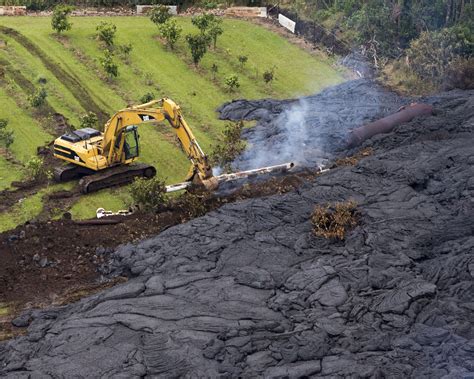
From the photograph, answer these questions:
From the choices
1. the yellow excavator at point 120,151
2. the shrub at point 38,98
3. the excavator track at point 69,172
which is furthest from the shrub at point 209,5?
the excavator track at point 69,172

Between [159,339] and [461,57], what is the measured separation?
3129 cm

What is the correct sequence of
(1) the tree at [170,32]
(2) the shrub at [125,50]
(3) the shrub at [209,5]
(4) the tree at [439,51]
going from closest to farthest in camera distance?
(4) the tree at [439,51], (2) the shrub at [125,50], (1) the tree at [170,32], (3) the shrub at [209,5]

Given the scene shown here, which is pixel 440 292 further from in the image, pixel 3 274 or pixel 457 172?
pixel 3 274

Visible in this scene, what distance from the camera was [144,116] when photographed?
2892 centimetres

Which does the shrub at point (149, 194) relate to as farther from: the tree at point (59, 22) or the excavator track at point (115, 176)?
the tree at point (59, 22)

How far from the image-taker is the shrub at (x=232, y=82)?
41.5 m

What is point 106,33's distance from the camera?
149ft

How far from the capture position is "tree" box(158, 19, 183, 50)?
46.5 m

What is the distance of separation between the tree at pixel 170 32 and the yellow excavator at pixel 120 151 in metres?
16.2

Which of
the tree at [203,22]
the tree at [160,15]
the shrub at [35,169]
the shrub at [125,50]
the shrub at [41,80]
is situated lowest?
the shrub at [35,169]

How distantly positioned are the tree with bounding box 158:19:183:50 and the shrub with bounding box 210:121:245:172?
575 inches

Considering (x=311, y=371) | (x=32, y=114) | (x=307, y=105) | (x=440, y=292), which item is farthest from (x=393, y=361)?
(x=32, y=114)

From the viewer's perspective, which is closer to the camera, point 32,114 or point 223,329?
point 223,329

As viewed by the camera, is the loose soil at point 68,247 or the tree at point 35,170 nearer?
the loose soil at point 68,247
